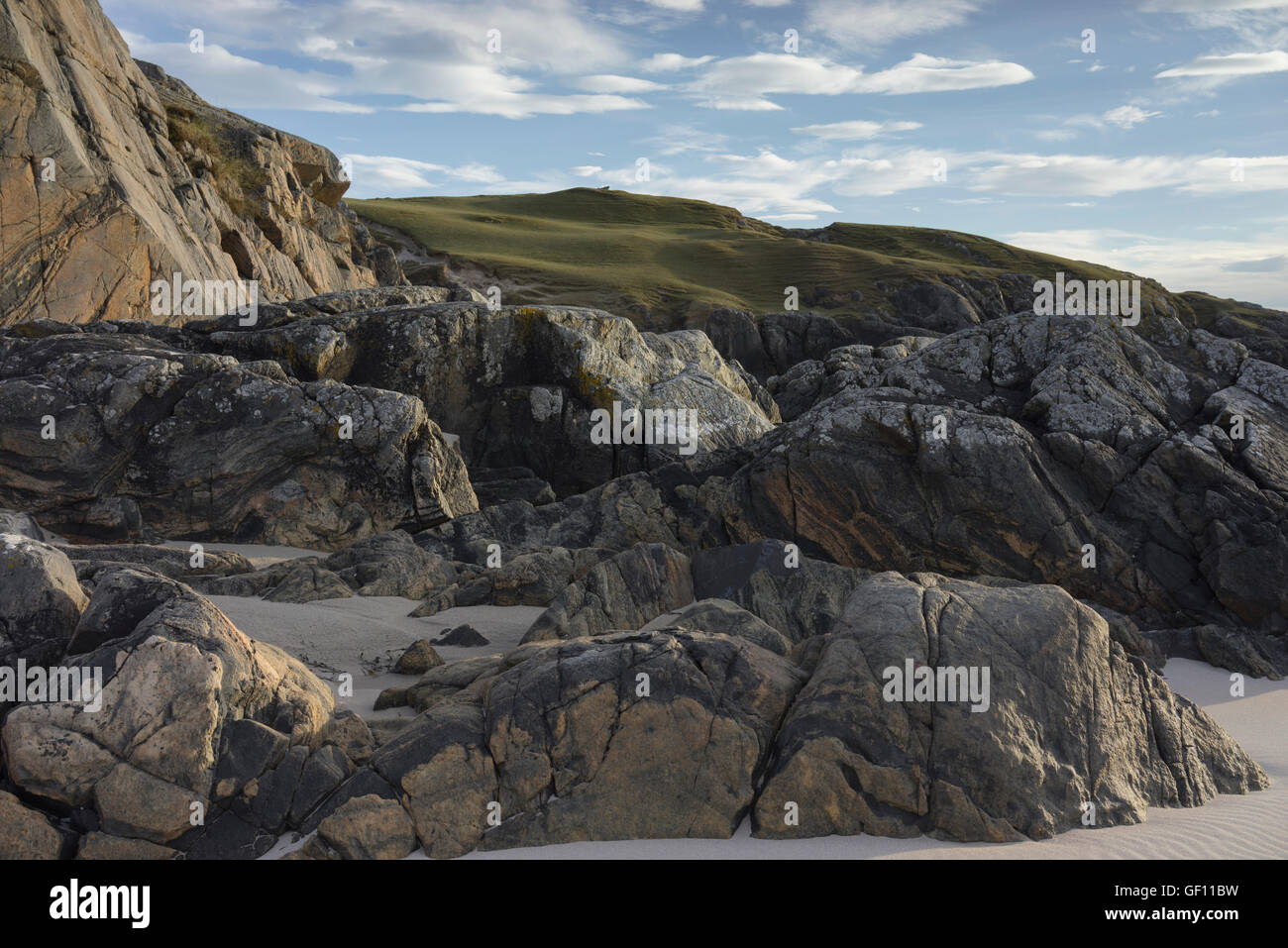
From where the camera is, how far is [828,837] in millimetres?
6852

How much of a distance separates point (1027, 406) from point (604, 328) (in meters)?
10.8

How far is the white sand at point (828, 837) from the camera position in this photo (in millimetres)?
6695

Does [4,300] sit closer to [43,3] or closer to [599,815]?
[43,3]

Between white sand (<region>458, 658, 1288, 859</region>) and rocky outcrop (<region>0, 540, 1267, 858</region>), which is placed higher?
rocky outcrop (<region>0, 540, 1267, 858</region>)

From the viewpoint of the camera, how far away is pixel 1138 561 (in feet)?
42.8

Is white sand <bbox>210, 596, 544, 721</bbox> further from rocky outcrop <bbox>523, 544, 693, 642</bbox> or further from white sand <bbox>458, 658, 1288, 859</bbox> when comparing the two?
white sand <bbox>458, 658, 1288, 859</bbox>

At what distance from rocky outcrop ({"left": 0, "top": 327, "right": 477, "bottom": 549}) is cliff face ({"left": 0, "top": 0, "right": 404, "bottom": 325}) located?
6.30 m

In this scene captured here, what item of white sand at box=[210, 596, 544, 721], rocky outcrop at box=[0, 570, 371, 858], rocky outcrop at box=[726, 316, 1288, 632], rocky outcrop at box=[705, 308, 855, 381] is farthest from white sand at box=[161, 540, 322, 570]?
rocky outcrop at box=[705, 308, 855, 381]

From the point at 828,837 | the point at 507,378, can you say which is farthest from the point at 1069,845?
the point at 507,378

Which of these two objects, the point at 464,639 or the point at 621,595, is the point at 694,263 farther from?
the point at 464,639

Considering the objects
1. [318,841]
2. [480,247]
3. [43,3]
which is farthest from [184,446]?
[480,247]

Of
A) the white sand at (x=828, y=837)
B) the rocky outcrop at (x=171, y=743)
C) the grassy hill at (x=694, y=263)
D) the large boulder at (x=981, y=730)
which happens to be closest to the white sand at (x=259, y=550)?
the white sand at (x=828, y=837)

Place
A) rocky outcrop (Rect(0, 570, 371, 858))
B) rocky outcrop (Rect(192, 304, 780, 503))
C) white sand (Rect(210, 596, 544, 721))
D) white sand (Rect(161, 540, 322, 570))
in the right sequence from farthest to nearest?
rocky outcrop (Rect(192, 304, 780, 503)) < white sand (Rect(161, 540, 322, 570)) < white sand (Rect(210, 596, 544, 721)) < rocky outcrop (Rect(0, 570, 371, 858))

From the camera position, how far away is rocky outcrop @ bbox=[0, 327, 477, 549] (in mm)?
15320
